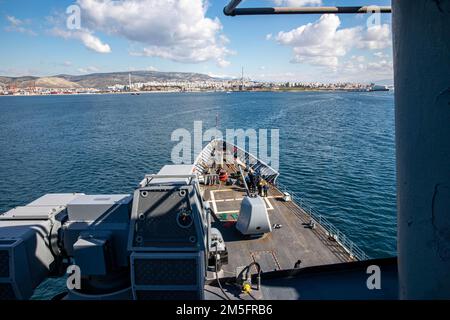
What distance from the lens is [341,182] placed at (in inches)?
1492

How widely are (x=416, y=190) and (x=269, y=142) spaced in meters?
64.3

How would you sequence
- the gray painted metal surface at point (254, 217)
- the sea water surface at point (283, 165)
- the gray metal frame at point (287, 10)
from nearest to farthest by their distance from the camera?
the gray metal frame at point (287, 10)
the gray painted metal surface at point (254, 217)
the sea water surface at point (283, 165)

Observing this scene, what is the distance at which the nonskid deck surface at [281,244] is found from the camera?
539 inches

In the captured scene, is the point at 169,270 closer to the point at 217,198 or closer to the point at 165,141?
the point at 217,198

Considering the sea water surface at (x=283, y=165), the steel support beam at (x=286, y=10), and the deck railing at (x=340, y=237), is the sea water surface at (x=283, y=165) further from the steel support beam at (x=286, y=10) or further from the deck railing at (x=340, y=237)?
the steel support beam at (x=286, y=10)

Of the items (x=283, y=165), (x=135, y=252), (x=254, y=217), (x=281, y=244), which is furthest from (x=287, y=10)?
(x=283, y=165)

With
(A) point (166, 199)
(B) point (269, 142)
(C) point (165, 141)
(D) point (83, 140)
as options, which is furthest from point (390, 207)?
(D) point (83, 140)

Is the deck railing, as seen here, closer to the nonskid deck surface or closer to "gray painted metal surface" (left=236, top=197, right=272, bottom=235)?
the nonskid deck surface

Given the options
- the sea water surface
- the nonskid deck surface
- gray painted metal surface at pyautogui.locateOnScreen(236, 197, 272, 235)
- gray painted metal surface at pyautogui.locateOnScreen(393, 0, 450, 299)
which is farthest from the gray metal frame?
the sea water surface

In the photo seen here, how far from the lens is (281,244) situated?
15234mm

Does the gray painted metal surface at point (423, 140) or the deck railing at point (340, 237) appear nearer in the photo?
the gray painted metal surface at point (423, 140)

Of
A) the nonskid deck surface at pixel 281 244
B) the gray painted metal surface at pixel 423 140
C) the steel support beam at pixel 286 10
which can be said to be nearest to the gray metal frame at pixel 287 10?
the steel support beam at pixel 286 10

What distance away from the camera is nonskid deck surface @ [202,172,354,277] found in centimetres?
1370

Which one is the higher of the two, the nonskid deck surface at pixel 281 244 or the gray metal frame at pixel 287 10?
the gray metal frame at pixel 287 10
